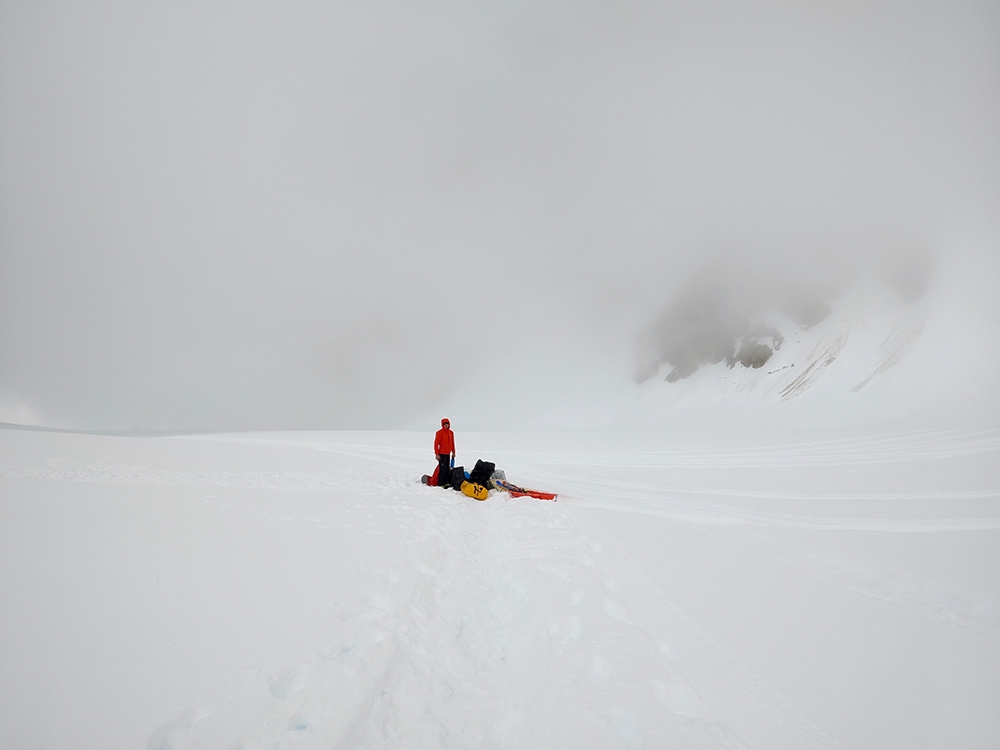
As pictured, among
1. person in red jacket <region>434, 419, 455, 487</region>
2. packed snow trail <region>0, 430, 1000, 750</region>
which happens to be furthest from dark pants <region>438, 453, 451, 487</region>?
packed snow trail <region>0, 430, 1000, 750</region>

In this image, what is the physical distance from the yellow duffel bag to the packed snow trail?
2878 mm

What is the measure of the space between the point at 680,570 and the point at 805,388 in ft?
255

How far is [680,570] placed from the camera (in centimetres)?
527

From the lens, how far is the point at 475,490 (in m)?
10.6

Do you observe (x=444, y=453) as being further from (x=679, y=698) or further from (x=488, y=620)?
(x=679, y=698)

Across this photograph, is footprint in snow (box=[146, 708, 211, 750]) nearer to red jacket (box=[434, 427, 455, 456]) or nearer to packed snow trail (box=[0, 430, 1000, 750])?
packed snow trail (box=[0, 430, 1000, 750])

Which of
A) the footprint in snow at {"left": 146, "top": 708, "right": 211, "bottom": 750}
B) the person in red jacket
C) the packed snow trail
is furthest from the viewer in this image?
the person in red jacket

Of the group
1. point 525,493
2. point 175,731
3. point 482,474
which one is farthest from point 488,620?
point 482,474

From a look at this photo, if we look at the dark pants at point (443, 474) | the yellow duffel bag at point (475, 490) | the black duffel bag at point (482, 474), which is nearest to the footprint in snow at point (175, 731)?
the yellow duffel bag at point (475, 490)

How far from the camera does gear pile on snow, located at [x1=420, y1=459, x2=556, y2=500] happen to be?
10.5 m

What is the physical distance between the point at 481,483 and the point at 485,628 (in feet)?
22.7

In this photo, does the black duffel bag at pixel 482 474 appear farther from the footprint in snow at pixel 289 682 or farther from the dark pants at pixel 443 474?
the footprint in snow at pixel 289 682

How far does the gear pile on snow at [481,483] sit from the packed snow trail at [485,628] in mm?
2882

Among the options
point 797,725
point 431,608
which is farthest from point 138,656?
point 797,725
